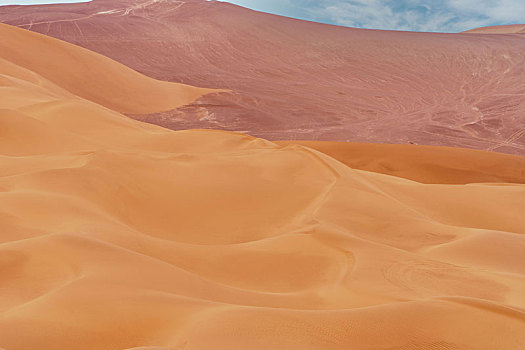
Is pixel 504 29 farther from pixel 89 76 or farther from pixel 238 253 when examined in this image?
pixel 238 253

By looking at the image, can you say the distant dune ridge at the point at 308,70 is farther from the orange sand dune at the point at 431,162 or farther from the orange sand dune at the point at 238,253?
the orange sand dune at the point at 238,253

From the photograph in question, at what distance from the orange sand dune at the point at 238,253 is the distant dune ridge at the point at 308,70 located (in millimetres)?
9297

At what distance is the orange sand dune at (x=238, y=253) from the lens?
5.82 ft

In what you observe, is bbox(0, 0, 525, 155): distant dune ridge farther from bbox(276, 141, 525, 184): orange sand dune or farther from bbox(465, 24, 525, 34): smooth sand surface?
bbox(465, 24, 525, 34): smooth sand surface

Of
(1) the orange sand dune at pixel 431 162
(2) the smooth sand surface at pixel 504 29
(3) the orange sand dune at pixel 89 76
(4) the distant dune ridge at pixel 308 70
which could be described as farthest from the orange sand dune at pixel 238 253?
(2) the smooth sand surface at pixel 504 29

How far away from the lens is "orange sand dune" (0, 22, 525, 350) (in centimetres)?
177

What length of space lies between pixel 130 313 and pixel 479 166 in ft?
31.3

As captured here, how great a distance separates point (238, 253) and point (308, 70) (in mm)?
23185

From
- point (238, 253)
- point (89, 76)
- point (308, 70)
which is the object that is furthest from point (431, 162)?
point (308, 70)

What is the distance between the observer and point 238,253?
2977 mm

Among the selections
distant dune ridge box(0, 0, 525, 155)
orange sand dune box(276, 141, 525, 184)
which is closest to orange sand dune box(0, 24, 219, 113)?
distant dune ridge box(0, 0, 525, 155)

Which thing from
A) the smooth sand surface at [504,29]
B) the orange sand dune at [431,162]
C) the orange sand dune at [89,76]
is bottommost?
the orange sand dune at [431,162]

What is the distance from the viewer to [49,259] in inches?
90.0

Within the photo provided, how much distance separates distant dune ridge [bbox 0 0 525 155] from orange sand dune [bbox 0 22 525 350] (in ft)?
30.5
